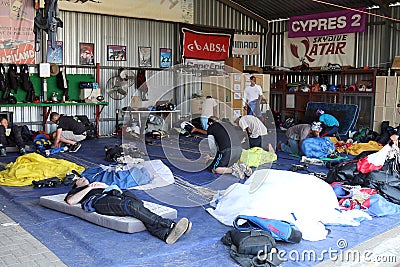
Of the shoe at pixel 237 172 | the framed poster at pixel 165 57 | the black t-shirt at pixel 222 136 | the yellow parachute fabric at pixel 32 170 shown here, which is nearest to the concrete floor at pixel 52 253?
the yellow parachute fabric at pixel 32 170

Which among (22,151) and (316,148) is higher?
(316,148)

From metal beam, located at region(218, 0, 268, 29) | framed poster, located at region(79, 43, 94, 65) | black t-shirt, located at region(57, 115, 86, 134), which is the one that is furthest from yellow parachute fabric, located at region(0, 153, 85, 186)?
metal beam, located at region(218, 0, 268, 29)

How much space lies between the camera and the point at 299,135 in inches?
351

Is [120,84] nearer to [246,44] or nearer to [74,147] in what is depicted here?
[74,147]

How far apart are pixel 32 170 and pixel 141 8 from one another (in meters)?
7.34

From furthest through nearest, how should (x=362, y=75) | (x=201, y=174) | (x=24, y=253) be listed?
(x=362, y=75)
(x=201, y=174)
(x=24, y=253)

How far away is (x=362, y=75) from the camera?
43.6 feet

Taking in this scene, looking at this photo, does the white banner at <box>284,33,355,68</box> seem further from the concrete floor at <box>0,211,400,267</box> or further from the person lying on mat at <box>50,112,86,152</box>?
the concrete floor at <box>0,211,400,267</box>

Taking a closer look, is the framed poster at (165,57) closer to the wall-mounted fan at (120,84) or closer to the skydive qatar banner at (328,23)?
the wall-mounted fan at (120,84)

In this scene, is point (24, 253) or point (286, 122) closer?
point (24, 253)

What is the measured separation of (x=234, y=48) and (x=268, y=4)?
1837 mm

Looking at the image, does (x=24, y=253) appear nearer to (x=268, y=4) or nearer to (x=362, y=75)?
(x=362, y=75)

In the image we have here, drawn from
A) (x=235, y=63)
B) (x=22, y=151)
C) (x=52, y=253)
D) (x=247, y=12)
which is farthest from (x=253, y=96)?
(x=52, y=253)

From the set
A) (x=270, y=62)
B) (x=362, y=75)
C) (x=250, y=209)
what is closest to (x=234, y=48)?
(x=270, y=62)
